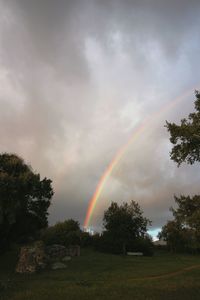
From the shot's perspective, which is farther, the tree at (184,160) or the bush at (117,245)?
the bush at (117,245)

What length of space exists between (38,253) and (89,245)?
46.5 m

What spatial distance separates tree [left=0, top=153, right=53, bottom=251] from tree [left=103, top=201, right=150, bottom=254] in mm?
21641

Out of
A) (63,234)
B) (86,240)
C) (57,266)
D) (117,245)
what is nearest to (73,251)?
(117,245)

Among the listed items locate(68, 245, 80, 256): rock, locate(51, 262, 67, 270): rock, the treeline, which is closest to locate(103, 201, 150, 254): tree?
the treeline

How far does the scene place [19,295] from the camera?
24.0 meters

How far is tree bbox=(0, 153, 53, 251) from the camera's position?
5406cm

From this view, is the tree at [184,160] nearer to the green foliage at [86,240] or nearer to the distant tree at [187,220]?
the distant tree at [187,220]

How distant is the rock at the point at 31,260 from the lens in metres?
45.6

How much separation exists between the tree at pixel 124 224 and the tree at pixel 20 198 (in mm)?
21641

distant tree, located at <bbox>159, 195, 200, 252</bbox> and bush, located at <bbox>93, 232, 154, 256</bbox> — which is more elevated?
bush, located at <bbox>93, 232, 154, 256</bbox>

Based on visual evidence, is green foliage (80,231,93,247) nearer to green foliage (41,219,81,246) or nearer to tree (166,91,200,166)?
green foliage (41,219,81,246)

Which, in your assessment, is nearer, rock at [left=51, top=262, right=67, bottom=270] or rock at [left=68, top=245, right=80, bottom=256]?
rock at [left=51, top=262, right=67, bottom=270]

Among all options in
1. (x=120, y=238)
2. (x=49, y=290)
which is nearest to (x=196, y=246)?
(x=49, y=290)

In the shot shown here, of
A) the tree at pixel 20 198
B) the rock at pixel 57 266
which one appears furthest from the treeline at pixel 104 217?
the rock at pixel 57 266
